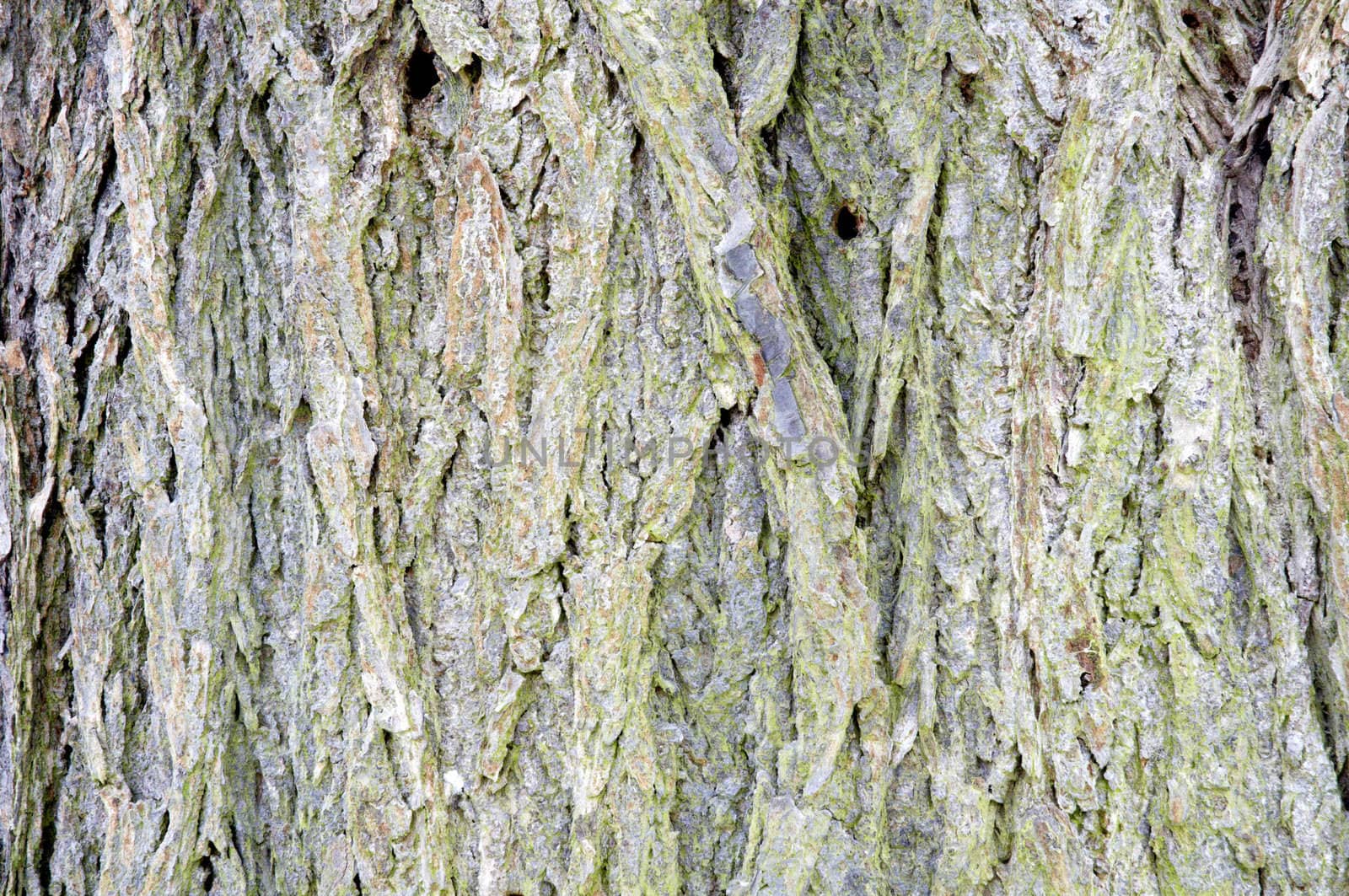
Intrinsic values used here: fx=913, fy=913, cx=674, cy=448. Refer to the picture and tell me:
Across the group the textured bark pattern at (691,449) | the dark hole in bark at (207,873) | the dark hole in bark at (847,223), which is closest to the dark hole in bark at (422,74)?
the textured bark pattern at (691,449)

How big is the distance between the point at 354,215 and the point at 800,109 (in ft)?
1.84

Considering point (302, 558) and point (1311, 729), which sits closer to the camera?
point (1311, 729)

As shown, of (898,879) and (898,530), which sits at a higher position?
(898,530)

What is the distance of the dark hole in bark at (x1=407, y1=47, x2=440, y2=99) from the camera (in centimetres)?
112

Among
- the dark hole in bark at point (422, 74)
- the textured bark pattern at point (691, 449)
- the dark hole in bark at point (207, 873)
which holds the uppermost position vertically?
the dark hole in bark at point (422, 74)

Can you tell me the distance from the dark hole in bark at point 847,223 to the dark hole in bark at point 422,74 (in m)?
0.52

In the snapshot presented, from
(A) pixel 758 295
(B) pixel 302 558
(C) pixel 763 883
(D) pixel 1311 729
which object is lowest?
(C) pixel 763 883

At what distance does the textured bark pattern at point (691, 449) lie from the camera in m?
1.05

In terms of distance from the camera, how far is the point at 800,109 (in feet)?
3.73

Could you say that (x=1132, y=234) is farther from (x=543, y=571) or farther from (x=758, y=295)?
(x=543, y=571)

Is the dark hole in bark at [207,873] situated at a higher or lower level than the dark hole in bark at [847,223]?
lower

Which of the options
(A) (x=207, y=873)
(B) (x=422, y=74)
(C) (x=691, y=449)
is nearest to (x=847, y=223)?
(C) (x=691, y=449)

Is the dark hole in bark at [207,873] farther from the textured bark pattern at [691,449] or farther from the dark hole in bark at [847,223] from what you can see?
the dark hole in bark at [847,223]

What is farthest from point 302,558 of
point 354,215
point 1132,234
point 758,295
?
point 1132,234
